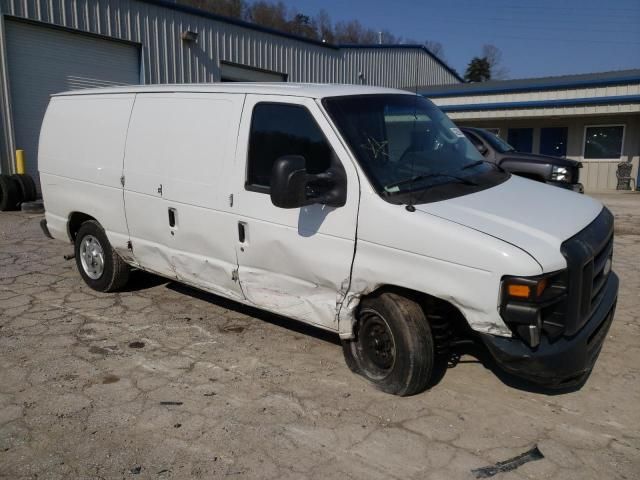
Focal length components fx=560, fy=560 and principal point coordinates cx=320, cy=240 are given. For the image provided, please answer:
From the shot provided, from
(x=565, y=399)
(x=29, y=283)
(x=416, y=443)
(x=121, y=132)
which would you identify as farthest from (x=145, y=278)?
(x=565, y=399)

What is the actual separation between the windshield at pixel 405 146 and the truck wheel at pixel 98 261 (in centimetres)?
312

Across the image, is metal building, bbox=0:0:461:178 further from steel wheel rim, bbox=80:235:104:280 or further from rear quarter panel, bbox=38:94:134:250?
steel wheel rim, bbox=80:235:104:280

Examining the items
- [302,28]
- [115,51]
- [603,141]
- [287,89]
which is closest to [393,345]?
[287,89]

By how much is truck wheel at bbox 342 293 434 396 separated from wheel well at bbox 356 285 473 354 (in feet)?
0.14

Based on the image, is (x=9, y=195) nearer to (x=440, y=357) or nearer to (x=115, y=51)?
(x=115, y=51)

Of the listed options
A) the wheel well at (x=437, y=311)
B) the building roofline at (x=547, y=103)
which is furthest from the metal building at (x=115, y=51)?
the wheel well at (x=437, y=311)

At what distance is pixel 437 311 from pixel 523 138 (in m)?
18.7

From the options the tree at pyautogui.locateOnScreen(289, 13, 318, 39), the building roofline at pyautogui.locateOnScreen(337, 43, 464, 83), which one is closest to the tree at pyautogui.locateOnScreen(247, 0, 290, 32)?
the tree at pyautogui.locateOnScreen(289, 13, 318, 39)

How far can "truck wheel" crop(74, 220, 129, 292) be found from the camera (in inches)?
232

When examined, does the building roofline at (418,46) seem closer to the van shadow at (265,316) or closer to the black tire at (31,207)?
the black tire at (31,207)

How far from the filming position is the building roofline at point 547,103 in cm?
1698

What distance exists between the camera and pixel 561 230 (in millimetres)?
3469

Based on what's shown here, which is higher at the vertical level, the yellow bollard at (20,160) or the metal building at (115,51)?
the metal building at (115,51)

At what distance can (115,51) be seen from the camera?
49.3 feet
